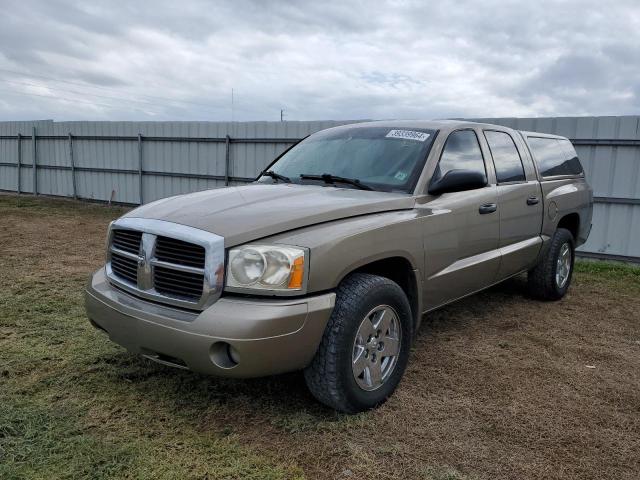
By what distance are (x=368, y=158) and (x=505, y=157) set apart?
1530 millimetres

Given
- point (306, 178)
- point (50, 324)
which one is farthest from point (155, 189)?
point (306, 178)

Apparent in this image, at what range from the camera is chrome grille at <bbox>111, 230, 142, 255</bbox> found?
3.03 m

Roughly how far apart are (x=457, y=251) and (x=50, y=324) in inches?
134

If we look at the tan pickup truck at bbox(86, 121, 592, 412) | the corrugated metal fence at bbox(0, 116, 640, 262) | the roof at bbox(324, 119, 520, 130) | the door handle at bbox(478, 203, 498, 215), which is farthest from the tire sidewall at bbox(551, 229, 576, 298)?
the corrugated metal fence at bbox(0, 116, 640, 262)

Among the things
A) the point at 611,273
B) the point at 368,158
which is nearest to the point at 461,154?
the point at 368,158

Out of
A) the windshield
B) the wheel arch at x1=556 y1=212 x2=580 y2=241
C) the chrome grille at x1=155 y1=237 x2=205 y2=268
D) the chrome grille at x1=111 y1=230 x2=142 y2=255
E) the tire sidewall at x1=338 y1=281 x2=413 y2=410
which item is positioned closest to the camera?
the chrome grille at x1=155 y1=237 x2=205 y2=268

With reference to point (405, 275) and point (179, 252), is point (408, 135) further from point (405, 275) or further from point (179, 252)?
point (179, 252)

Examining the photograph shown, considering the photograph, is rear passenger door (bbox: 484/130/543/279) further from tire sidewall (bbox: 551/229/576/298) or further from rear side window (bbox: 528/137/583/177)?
tire sidewall (bbox: 551/229/576/298)

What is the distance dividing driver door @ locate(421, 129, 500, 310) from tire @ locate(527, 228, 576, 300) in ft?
4.31

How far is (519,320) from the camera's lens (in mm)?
5023

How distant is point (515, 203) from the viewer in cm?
456

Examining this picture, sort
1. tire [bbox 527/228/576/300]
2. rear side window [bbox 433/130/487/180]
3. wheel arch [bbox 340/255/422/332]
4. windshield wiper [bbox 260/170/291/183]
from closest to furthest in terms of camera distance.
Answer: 1. wheel arch [bbox 340/255/422/332]
2. rear side window [bbox 433/130/487/180]
3. windshield wiper [bbox 260/170/291/183]
4. tire [bbox 527/228/576/300]

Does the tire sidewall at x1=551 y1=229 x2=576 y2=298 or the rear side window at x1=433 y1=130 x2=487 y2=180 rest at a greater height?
the rear side window at x1=433 y1=130 x2=487 y2=180

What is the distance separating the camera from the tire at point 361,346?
110 inches
